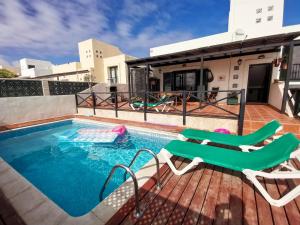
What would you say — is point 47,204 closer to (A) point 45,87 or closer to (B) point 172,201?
(B) point 172,201

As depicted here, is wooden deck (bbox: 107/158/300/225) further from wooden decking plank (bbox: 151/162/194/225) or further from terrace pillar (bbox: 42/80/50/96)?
terrace pillar (bbox: 42/80/50/96)

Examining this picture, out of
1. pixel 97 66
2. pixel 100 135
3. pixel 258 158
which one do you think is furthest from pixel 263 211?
pixel 97 66

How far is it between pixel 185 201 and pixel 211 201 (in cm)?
33

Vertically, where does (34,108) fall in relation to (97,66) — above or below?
below

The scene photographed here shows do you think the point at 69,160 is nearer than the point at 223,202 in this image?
No

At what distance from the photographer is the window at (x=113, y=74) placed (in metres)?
15.0

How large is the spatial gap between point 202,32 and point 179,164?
431 inches

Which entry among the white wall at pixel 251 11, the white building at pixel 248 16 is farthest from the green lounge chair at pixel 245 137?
the white wall at pixel 251 11

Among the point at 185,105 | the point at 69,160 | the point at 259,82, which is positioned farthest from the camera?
the point at 259,82

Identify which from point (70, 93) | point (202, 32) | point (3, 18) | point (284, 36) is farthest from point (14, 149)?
point (202, 32)

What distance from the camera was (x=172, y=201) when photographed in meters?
1.80

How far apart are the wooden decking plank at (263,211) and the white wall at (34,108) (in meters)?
9.12

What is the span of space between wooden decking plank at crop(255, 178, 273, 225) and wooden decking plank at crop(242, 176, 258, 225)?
0.04 meters

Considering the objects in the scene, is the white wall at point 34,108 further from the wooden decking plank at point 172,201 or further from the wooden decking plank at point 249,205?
the wooden decking plank at point 249,205
